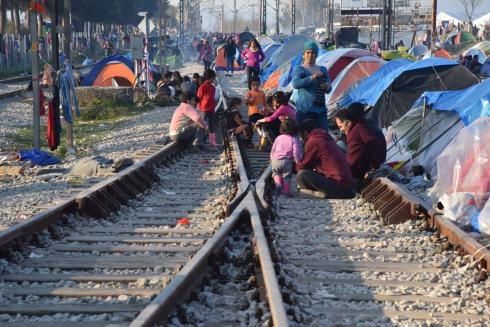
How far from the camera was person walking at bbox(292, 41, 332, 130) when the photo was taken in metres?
12.5

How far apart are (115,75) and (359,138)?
67.8ft

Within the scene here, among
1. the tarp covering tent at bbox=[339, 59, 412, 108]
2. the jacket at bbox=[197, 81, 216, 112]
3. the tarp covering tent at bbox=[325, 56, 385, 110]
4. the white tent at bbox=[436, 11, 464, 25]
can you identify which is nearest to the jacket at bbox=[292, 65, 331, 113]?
the jacket at bbox=[197, 81, 216, 112]

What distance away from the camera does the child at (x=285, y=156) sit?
10.9m

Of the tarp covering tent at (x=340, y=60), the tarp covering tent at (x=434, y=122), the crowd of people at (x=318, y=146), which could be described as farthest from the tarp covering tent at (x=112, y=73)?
the tarp covering tent at (x=434, y=122)

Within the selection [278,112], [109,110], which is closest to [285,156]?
[278,112]

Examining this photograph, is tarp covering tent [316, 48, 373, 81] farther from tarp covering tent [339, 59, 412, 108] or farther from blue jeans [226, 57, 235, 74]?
blue jeans [226, 57, 235, 74]

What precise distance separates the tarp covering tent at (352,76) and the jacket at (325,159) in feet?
33.5

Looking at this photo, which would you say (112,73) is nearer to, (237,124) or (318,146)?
(237,124)

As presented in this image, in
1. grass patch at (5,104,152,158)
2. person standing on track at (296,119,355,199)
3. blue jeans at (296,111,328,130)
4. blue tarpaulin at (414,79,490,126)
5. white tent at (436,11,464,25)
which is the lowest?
grass patch at (5,104,152,158)

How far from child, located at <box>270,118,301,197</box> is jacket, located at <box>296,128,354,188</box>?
0.63 ft

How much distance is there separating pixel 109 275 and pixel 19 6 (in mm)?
54381

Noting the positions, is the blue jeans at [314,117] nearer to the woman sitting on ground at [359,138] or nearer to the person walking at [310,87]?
the person walking at [310,87]

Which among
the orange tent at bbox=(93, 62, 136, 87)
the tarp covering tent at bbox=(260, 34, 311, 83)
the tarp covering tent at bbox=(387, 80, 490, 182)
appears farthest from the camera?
the tarp covering tent at bbox=(260, 34, 311, 83)

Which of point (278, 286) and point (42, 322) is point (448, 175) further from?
point (42, 322)
